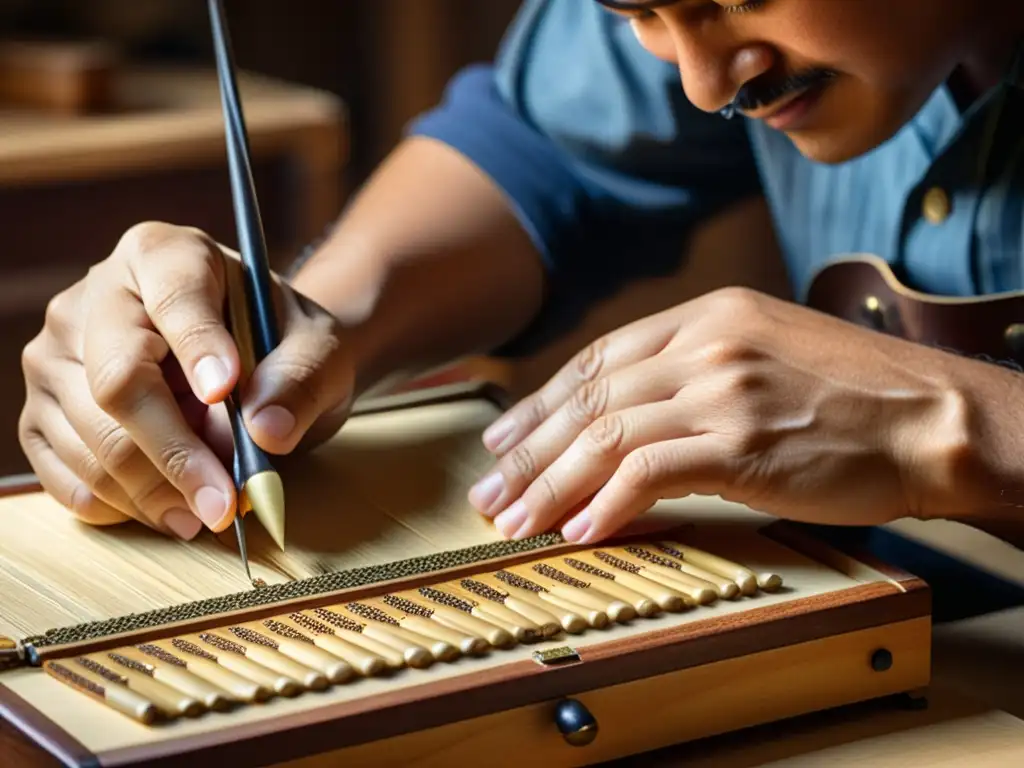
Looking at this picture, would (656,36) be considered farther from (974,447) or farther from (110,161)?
(110,161)

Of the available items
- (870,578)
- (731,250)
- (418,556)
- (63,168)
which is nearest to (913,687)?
(870,578)

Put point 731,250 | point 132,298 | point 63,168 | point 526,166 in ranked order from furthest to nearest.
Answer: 1. point 63,168
2. point 731,250
3. point 526,166
4. point 132,298

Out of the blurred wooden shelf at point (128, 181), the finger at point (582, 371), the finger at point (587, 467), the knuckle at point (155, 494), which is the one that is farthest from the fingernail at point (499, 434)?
the blurred wooden shelf at point (128, 181)

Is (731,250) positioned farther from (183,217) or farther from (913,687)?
(913,687)

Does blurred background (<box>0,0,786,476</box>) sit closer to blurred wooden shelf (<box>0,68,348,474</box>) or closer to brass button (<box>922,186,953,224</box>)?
blurred wooden shelf (<box>0,68,348,474</box>)

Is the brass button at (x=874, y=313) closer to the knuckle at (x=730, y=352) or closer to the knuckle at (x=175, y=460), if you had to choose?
the knuckle at (x=730, y=352)

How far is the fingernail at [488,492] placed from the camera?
2.94ft

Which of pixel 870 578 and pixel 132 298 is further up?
pixel 132 298

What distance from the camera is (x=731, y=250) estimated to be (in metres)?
1.68

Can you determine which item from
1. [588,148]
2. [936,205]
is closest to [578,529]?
[936,205]

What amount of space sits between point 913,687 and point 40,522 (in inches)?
19.6

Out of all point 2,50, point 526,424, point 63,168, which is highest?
point 2,50

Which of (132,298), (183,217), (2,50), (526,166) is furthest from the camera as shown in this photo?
(2,50)

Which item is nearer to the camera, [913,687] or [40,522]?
[913,687]
